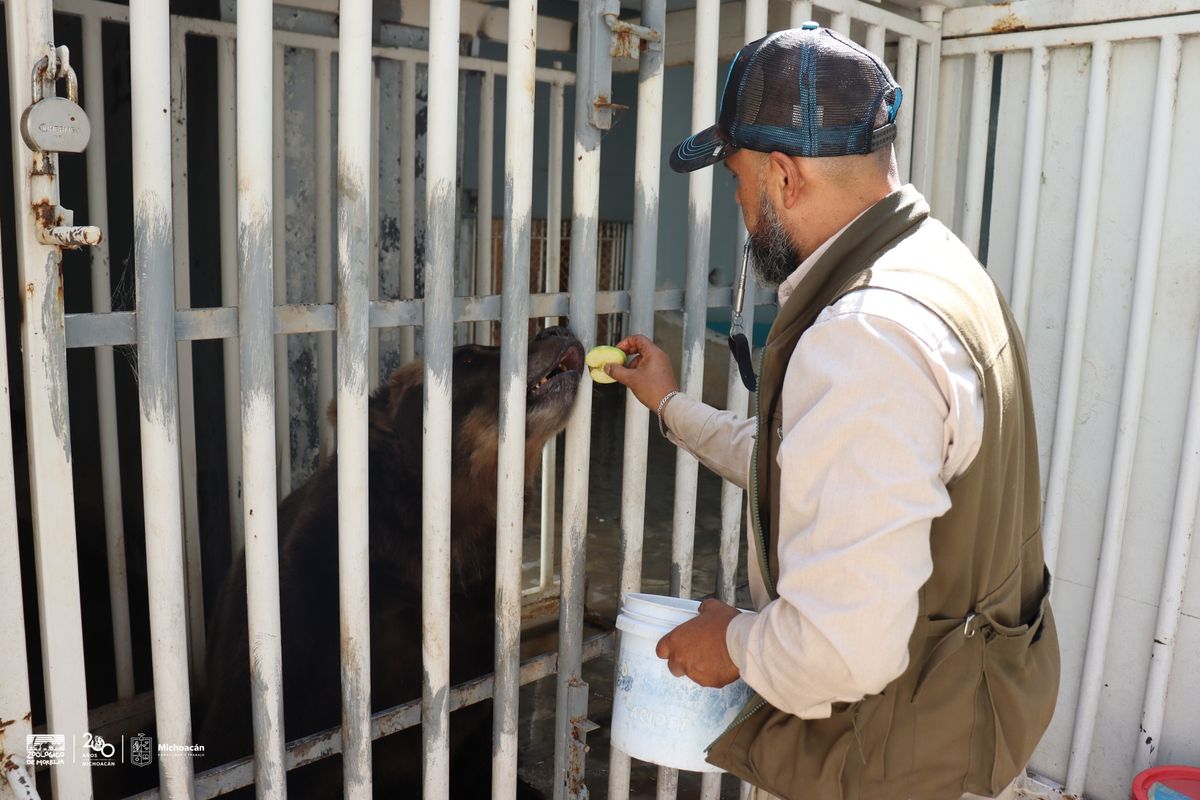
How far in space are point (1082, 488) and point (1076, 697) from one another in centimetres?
78

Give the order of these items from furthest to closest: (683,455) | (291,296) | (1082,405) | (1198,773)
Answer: (291,296), (1082,405), (1198,773), (683,455)

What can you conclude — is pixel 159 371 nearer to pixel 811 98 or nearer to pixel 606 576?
pixel 811 98

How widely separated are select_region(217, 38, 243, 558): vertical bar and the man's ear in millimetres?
2340

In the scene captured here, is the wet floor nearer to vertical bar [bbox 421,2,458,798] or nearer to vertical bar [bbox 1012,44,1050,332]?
vertical bar [bbox 421,2,458,798]

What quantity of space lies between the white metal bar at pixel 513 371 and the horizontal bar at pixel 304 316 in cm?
9

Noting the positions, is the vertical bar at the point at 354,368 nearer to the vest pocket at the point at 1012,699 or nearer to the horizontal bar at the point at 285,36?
the horizontal bar at the point at 285,36

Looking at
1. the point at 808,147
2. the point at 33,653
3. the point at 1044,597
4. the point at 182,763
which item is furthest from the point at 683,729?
the point at 33,653

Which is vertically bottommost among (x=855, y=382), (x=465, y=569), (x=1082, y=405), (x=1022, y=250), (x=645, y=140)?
(x=465, y=569)

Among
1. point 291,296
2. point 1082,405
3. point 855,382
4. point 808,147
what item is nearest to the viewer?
point 855,382

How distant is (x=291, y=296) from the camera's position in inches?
164

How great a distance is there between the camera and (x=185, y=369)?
3.95 metres

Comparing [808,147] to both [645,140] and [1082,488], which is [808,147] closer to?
[645,140]

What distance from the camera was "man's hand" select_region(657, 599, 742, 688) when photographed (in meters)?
1.89

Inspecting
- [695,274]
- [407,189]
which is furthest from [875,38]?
[407,189]
